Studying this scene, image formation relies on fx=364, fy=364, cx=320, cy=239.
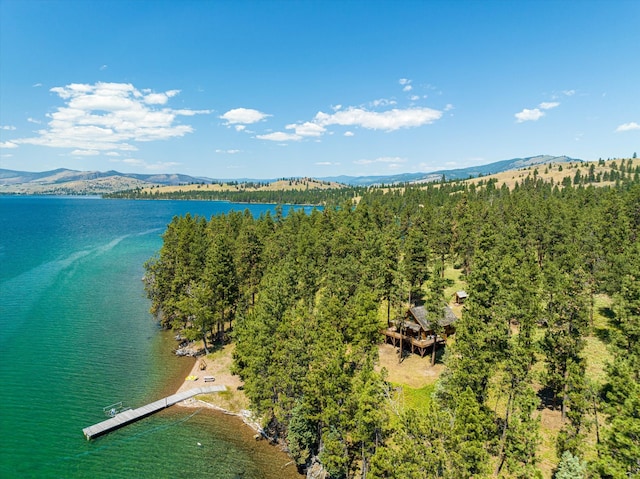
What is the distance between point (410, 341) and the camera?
52.9 m

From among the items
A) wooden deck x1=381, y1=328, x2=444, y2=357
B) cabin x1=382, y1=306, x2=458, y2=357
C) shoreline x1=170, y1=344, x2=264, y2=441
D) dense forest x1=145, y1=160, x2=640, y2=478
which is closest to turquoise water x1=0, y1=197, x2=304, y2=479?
shoreline x1=170, y1=344, x2=264, y2=441

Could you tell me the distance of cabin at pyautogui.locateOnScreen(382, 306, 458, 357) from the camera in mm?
51344

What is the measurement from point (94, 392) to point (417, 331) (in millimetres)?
43988

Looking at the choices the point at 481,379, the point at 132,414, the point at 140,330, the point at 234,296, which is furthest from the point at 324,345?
the point at 140,330

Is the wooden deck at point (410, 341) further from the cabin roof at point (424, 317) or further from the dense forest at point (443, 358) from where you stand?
the dense forest at point (443, 358)

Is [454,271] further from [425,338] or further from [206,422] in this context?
[206,422]

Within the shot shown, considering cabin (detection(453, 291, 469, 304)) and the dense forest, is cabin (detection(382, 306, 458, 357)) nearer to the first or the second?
the dense forest

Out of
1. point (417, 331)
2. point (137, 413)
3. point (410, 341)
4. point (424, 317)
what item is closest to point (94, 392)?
point (137, 413)

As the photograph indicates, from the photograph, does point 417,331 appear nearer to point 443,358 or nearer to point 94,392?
point 443,358

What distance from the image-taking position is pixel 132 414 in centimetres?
4097

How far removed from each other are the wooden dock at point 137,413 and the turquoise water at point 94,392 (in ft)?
2.64

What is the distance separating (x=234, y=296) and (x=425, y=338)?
3036 cm

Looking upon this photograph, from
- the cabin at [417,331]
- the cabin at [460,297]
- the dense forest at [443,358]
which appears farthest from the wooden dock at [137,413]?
the cabin at [460,297]

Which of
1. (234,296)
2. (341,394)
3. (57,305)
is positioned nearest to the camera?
(341,394)
